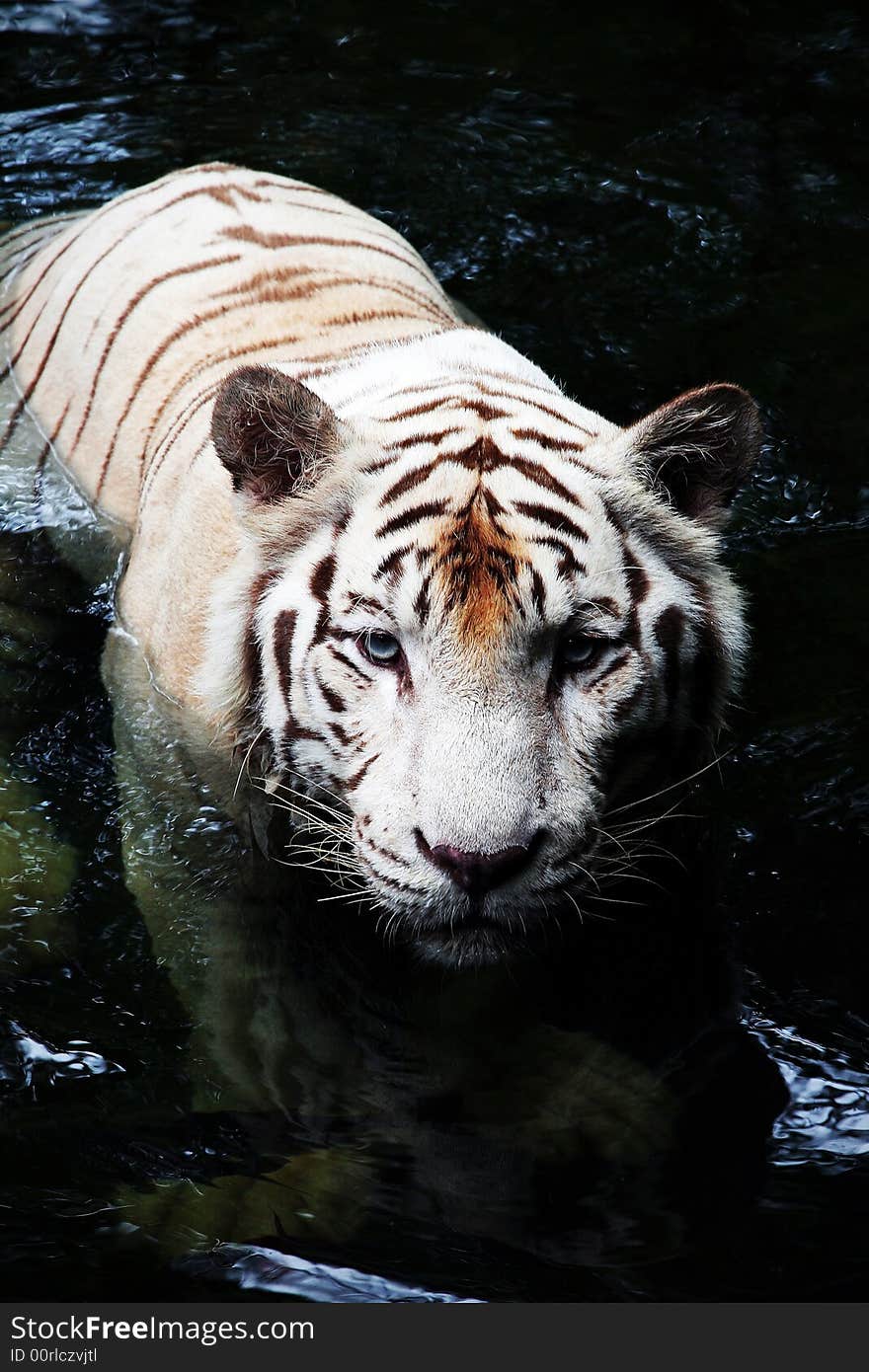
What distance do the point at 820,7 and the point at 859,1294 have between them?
20.8ft

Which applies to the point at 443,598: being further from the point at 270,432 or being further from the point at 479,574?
the point at 270,432

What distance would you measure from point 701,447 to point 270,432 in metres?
0.74

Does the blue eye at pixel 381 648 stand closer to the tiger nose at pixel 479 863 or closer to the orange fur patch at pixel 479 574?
the orange fur patch at pixel 479 574

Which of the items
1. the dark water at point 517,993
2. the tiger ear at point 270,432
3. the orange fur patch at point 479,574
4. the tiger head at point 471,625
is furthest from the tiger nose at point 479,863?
the tiger ear at point 270,432

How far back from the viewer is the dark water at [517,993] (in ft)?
7.28

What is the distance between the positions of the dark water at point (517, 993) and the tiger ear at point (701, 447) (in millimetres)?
843

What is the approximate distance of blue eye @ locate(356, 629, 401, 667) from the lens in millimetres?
2383

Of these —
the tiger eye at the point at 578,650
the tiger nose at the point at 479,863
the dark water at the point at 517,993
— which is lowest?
the dark water at the point at 517,993

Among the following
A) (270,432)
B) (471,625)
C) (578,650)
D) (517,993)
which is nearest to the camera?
(471,625)

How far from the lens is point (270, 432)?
8.34ft

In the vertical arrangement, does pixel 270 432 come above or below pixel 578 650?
above
